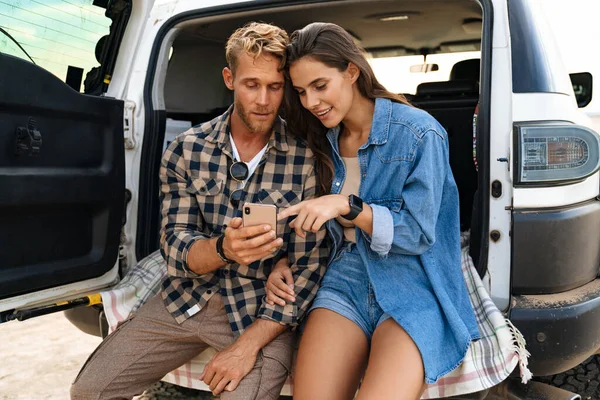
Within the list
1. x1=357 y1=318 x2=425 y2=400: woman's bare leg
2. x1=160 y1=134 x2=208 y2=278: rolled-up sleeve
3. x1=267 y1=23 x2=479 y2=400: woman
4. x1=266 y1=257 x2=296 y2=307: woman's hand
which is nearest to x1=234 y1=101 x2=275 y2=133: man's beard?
x1=267 y1=23 x2=479 y2=400: woman

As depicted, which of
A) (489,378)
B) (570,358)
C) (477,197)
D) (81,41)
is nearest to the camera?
(489,378)

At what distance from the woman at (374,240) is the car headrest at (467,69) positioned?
5.85 feet

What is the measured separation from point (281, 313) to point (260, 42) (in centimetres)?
91

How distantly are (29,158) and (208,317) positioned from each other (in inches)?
31.2

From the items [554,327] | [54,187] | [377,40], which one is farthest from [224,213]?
[377,40]

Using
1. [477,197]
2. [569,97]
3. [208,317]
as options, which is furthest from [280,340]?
[569,97]

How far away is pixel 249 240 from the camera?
1.85 m

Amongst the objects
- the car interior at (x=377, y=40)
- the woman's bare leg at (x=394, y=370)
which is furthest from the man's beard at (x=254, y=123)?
the woman's bare leg at (x=394, y=370)

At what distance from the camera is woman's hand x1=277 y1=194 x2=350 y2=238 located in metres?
1.80

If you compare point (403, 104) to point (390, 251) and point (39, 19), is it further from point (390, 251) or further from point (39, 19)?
point (39, 19)

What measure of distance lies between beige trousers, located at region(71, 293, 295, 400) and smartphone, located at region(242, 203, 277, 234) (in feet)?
1.48

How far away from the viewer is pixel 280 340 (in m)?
2.08

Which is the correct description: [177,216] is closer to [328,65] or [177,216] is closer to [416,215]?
[328,65]

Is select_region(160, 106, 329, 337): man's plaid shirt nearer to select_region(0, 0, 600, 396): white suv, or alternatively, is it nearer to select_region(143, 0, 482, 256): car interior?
select_region(0, 0, 600, 396): white suv
